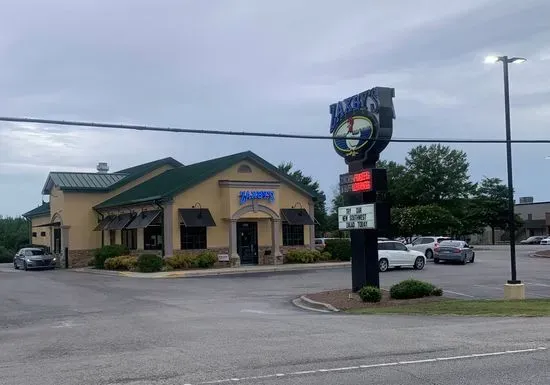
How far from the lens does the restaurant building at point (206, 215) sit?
3722 centimetres

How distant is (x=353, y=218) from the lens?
824 inches

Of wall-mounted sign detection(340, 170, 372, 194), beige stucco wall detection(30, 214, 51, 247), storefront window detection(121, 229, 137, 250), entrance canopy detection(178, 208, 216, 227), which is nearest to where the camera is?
wall-mounted sign detection(340, 170, 372, 194)

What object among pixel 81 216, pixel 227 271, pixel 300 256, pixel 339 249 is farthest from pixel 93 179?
pixel 339 249

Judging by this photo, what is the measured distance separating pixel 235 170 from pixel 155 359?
97.1 ft

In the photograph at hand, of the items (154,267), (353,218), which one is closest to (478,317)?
(353,218)

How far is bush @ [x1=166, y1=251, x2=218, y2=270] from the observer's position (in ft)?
116

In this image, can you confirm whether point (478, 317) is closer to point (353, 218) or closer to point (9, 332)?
point (353, 218)

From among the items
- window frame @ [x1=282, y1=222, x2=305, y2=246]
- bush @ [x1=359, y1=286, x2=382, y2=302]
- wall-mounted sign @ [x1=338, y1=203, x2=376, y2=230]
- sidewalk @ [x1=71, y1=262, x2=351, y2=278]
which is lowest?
sidewalk @ [x1=71, y1=262, x2=351, y2=278]

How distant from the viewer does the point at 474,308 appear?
55.5ft

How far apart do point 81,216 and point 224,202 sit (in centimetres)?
1232

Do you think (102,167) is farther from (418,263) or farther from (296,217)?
(418,263)

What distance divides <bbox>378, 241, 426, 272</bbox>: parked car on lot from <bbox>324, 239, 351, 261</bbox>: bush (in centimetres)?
649

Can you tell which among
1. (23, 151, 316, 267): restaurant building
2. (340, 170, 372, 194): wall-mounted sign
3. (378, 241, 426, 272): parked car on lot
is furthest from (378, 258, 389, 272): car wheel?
(340, 170, 372, 194): wall-mounted sign

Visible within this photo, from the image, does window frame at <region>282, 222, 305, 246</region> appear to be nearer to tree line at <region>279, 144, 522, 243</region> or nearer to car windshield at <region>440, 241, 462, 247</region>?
car windshield at <region>440, 241, 462, 247</region>
